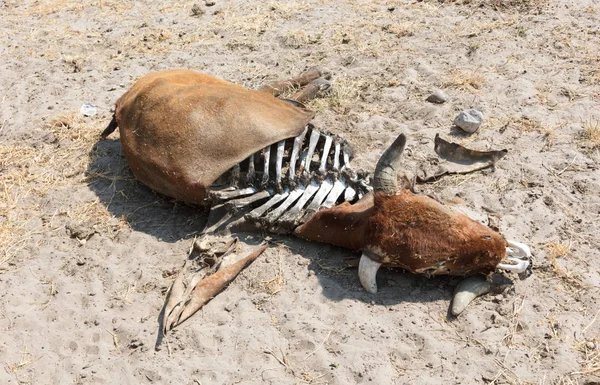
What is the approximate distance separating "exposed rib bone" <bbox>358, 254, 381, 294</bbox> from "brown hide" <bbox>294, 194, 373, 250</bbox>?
12 cm

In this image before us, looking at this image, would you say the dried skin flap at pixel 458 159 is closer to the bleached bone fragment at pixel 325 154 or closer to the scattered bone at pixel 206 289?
the bleached bone fragment at pixel 325 154

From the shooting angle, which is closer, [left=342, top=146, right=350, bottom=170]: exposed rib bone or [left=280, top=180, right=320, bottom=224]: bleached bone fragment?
[left=280, top=180, right=320, bottom=224]: bleached bone fragment

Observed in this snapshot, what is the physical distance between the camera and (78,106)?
6.88m

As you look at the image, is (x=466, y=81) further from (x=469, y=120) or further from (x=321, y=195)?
(x=321, y=195)

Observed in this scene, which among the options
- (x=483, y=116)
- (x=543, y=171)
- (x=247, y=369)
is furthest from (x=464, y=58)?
(x=247, y=369)

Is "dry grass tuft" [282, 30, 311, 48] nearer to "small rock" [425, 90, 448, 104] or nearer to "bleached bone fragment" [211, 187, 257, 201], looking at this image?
"small rock" [425, 90, 448, 104]

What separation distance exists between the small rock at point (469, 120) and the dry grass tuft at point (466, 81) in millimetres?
A: 645

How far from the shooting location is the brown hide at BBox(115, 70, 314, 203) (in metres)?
4.89

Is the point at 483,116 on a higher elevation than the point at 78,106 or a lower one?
higher

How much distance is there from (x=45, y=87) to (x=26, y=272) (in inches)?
126

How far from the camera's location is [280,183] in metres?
4.96

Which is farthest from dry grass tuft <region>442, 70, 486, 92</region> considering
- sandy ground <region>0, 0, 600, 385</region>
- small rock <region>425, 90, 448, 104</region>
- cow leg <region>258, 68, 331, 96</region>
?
cow leg <region>258, 68, 331, 96</region>

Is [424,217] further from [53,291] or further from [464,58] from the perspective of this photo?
[464,58]

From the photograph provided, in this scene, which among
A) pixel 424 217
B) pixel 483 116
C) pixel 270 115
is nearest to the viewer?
pixel 424 217
